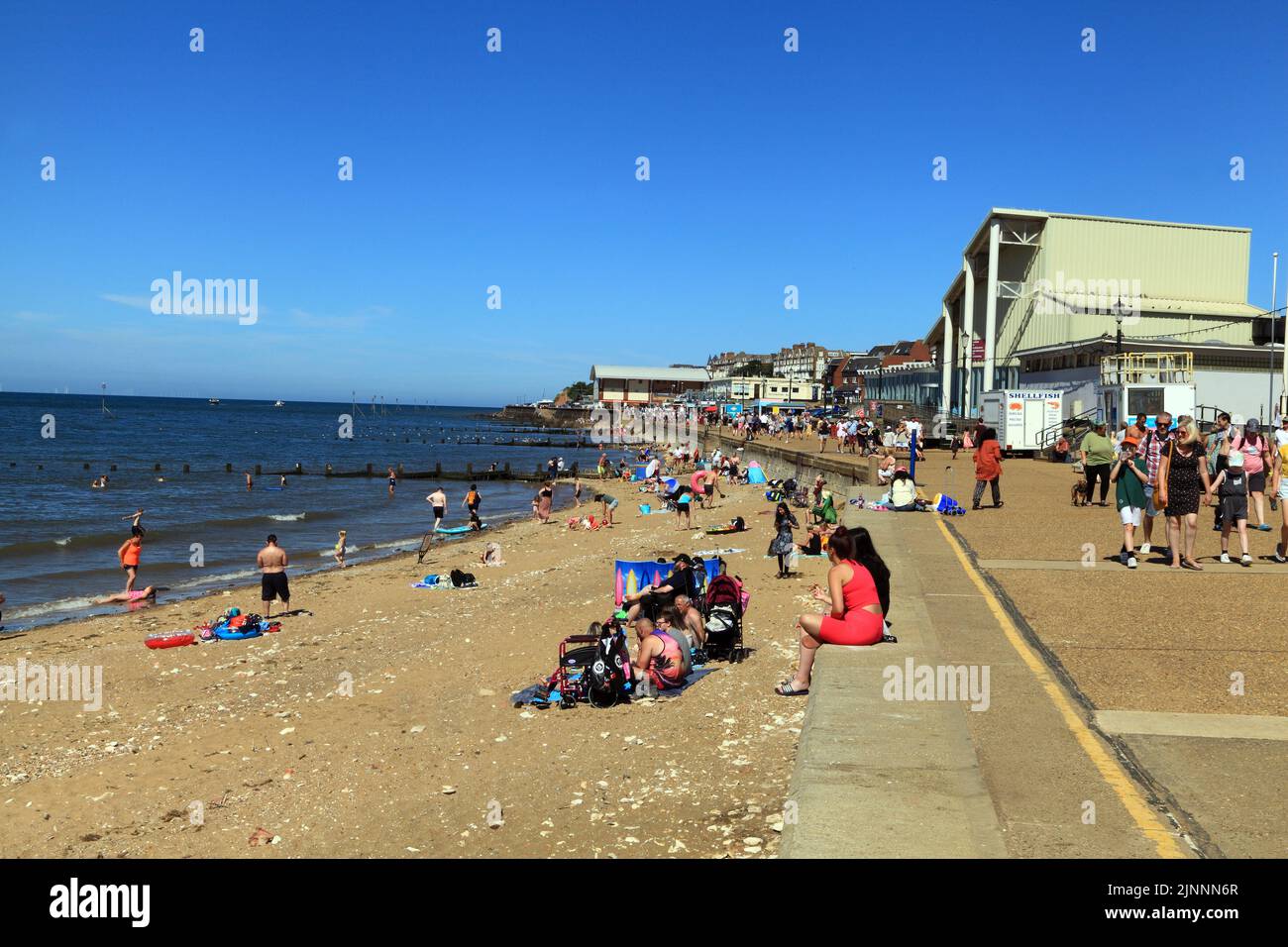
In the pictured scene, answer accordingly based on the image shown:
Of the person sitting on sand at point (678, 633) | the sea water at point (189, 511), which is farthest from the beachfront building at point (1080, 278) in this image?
the person sitting on sand at point (678, 633)

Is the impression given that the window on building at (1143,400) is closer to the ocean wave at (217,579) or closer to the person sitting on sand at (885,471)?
the person sitting on sand at (885,471)

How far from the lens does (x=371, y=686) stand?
397 inches

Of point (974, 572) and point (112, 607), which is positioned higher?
point (974, 572)

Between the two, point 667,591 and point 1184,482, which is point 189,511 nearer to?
point 667,591

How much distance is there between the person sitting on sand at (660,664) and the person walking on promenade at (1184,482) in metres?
6.25

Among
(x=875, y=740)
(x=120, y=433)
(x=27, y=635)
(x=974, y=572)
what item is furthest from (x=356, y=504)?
(x=120, y=433)

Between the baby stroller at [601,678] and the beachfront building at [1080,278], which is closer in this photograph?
the baby stroller at [601,678]

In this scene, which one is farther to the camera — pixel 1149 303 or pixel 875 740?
pixel 1149 303

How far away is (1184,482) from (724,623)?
5.73 meters

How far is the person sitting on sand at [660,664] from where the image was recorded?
796cm

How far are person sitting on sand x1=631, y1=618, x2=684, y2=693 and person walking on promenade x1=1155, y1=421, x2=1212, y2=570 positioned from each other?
6249 mm
